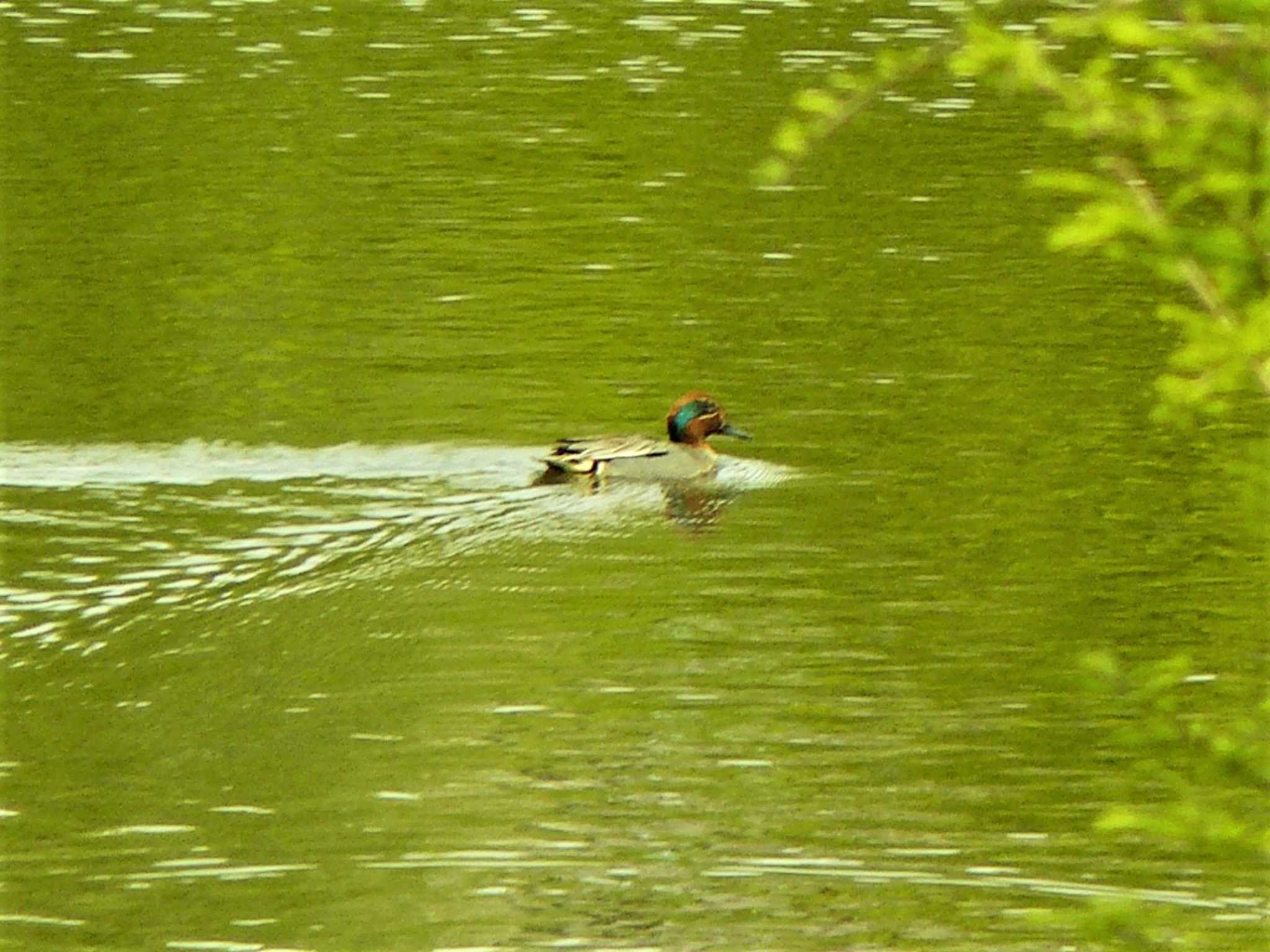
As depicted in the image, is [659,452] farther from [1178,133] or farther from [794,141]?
[794,141]

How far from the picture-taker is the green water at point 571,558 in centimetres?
941

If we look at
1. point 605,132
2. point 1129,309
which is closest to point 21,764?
point 1129,309

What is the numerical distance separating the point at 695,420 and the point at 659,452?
49 cm

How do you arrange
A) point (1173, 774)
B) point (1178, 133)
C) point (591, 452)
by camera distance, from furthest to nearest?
point (591, 452) < point (1173, 774) < point (1178, 133)

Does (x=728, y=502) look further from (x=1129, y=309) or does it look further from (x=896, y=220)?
(x=896, y=220)

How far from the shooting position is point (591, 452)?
15719 millimetres

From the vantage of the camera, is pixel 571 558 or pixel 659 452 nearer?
pixel 571 558

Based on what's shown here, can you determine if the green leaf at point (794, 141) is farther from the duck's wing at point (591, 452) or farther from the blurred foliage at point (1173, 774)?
the duck's wing at point (591, 452)

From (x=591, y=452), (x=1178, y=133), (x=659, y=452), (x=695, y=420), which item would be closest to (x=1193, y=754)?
(x=1178, y=133)

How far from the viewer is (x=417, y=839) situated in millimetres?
9688

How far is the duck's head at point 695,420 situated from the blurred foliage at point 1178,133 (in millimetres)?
11723

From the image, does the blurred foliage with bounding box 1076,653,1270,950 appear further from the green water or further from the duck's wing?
the duck's wing

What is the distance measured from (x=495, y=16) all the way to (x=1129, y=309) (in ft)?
74.4

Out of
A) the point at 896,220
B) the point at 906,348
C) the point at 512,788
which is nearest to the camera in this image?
the point at 512,788
